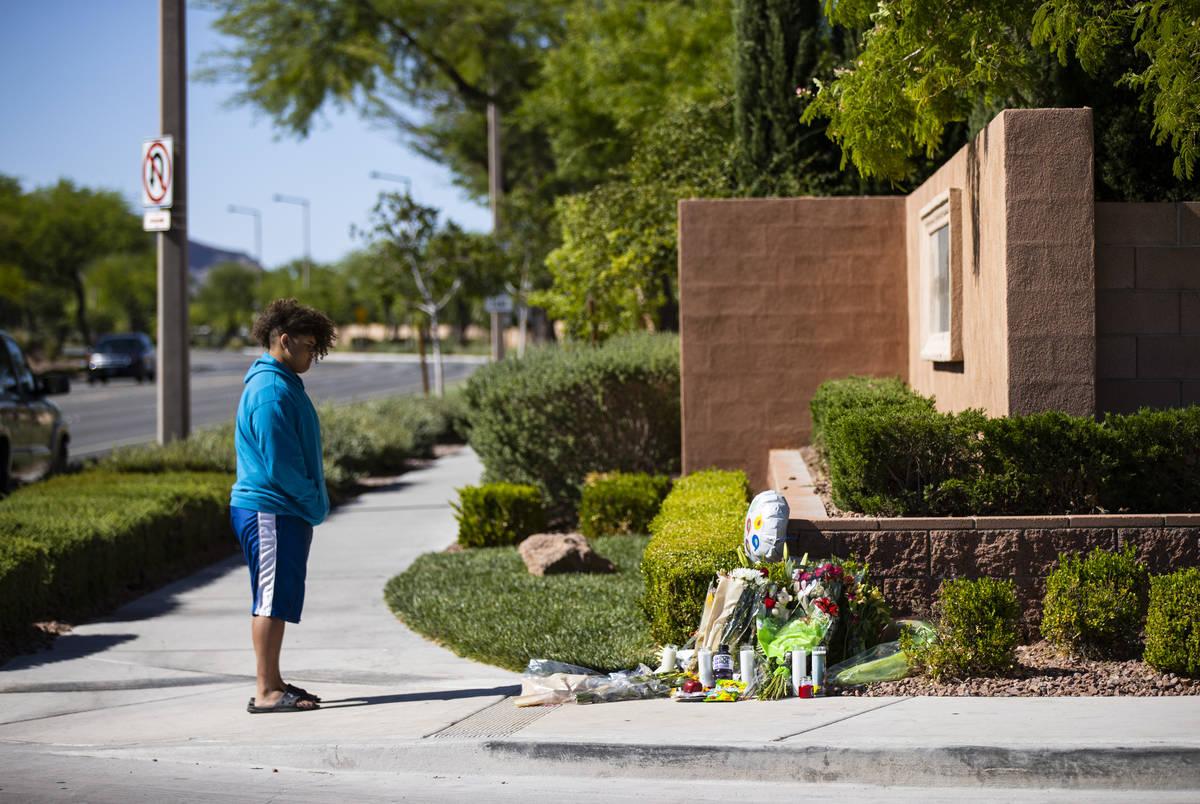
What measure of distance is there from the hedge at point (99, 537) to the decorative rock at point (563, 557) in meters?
3.07

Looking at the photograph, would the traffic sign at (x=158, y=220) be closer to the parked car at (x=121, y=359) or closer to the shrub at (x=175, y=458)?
the shrub at (x=175, y=458)

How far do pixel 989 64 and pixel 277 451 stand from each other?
15.9 feet

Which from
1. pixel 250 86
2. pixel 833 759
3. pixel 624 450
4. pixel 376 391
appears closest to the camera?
pixel 833 759

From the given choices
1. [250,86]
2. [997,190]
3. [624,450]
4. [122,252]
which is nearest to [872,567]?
[997,190]

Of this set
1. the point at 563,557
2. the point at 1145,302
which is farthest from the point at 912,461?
the point at 563,557

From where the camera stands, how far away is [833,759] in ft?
15.5

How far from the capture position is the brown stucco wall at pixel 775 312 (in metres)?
10.7

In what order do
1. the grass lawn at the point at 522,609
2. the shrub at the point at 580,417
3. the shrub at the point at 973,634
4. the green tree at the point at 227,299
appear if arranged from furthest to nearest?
the green tree at the point at 227,299 → the shrub at the point at 580,417 → the grass lawn at the point at 522,609 → the shrub at the point at 973,634

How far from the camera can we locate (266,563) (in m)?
5.89

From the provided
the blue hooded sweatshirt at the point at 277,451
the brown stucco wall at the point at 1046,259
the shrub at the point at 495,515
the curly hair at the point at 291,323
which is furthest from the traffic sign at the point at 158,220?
the brown stucco wall at the point at 1046,259

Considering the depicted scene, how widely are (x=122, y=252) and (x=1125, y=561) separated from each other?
70.8 metres

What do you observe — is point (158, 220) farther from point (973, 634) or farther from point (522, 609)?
point (973, 634)

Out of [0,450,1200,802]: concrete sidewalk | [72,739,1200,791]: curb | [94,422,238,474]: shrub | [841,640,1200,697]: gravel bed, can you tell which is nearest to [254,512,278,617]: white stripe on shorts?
[0,450,1200,802]: concrete sidewalk

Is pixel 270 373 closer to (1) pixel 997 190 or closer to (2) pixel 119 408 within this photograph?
(1) pixel 997 190
